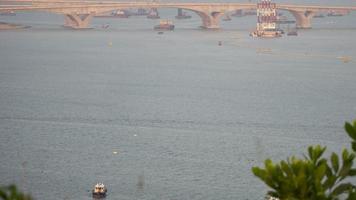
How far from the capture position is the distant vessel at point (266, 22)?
131 meters

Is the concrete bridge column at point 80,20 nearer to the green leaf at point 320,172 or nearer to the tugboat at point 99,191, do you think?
the tugboat at point 99,191

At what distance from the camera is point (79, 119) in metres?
51.5

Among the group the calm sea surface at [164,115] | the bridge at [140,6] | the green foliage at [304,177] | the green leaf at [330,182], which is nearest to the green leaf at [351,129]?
the green foliage at [304,177]

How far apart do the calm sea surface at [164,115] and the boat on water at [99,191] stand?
533mm

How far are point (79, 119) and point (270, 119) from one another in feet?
34.6

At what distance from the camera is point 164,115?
53.4 m

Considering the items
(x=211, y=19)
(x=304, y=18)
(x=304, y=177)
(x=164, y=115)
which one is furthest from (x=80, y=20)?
(x=304, y=177)

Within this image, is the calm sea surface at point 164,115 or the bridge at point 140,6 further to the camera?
the bridge at point 140,6

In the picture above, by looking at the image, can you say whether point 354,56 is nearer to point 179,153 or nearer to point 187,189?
point 179,153

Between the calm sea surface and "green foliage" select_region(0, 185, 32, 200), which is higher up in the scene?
the calm sea surface

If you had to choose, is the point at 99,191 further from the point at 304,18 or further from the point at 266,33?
the point at 304,18

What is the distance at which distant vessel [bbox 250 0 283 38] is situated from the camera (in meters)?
131

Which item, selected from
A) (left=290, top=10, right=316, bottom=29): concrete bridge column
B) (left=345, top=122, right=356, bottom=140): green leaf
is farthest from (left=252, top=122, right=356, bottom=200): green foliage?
(left=290, top=10, right=316, bottom=29): concrete bridge column

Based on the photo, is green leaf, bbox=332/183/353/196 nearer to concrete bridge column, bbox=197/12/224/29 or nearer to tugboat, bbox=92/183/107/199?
tugboat, bbox=92/183/107/199
